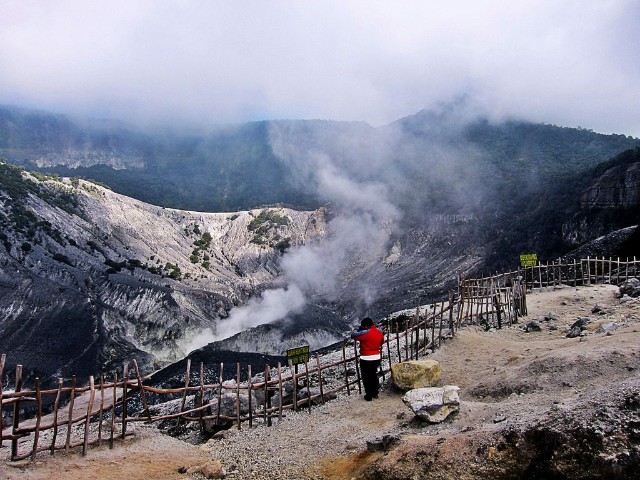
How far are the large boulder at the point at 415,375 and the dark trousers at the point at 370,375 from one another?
40 cm

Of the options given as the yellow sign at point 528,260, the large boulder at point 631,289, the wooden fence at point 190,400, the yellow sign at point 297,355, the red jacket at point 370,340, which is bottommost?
the wooden fence at point 190,400

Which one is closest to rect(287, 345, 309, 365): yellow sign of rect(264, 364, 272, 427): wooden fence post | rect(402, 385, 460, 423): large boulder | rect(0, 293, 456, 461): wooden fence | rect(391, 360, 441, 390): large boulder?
rect(0, 293, 456, 461): wooden fence

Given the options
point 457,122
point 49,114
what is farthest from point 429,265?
point 49,114

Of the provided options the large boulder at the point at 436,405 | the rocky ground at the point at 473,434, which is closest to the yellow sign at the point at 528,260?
the rocky ground at the point at 473,434

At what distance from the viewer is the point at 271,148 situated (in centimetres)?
12344

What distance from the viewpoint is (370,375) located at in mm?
9344

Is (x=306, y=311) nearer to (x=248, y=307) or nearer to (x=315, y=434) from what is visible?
(x=248, y=307)

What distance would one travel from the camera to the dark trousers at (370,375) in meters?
9.21

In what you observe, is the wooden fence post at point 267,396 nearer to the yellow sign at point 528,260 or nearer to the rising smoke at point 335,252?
the yellow sign at point 528,260

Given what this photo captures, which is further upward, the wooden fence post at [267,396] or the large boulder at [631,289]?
the large boulder at [631,289]

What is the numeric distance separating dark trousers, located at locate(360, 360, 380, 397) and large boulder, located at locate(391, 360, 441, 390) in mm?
395

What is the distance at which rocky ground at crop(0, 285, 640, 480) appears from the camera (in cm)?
462

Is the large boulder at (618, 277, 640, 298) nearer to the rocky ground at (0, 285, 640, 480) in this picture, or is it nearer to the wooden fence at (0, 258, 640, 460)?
the rocky ground at (0, 285, 640, 480)

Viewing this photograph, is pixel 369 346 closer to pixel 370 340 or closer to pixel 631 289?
pixel 370 340
